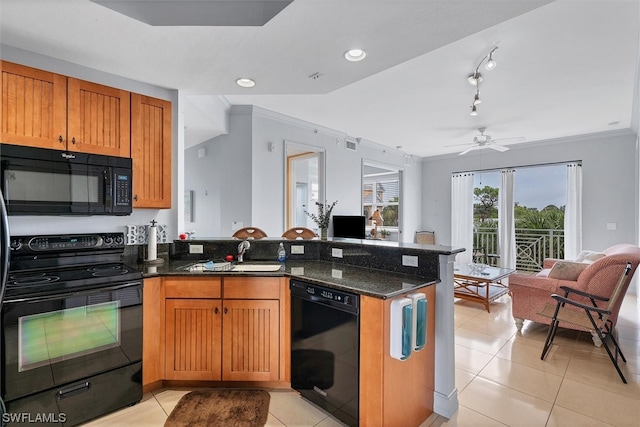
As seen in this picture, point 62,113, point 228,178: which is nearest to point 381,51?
point 62,113

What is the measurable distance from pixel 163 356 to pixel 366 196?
7.27m

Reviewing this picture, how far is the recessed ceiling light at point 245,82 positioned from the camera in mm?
2555

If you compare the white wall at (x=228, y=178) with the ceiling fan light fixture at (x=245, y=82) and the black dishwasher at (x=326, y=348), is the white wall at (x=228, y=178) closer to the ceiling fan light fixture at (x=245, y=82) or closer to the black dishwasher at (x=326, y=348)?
the ceiling fan light fixture at (x=245, y=82)

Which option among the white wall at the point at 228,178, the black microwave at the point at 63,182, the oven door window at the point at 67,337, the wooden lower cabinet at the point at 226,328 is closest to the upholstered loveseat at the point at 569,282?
the wooden lower cabinet at the point at 226,328

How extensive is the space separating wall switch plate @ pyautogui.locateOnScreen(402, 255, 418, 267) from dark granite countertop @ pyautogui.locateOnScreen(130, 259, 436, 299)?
8 centimetres

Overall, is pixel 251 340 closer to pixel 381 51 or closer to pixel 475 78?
pixel 381 51

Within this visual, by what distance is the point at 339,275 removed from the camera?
2123 millimetres

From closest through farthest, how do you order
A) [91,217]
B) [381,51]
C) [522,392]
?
[381,51]
[522,392]
[91,217]

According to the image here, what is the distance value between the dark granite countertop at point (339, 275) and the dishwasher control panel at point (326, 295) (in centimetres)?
3

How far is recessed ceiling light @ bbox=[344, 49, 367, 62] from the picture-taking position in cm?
203

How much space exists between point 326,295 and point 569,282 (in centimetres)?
295

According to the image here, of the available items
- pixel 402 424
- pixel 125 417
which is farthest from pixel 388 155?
pixel 125 417

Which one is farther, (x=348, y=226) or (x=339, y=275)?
(x=348, y=226)

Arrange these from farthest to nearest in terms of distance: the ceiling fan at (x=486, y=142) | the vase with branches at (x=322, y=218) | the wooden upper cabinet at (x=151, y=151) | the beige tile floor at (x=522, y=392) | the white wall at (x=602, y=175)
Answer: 1. the white wall at (x=602, y=175)
2. the ceiling fan at (x=486, y=142)
3. the vase with branches at (x=322, y=218)
4. the wooden upper cabinet at (x=151, y=151)
5. the beige tile floor at (x=522, y=392)
